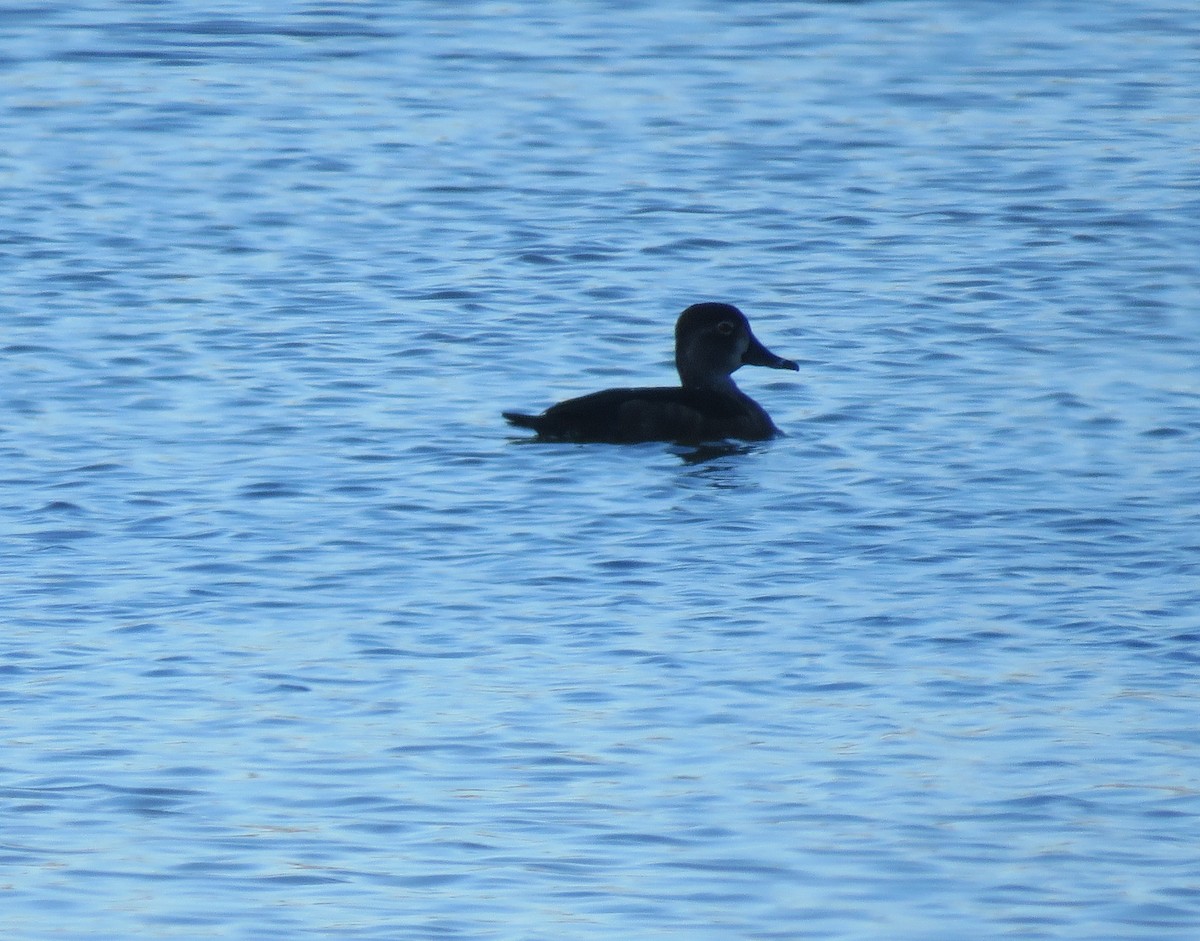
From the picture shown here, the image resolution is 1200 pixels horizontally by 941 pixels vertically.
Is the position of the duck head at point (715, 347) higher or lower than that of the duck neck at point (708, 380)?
higher

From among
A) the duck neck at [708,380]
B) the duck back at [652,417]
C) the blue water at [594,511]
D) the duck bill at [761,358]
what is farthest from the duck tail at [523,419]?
the duck bill at [761,358]

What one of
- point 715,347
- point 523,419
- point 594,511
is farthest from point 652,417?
point 594,511

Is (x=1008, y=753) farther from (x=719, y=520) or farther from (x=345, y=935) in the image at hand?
(x=719, y=520)

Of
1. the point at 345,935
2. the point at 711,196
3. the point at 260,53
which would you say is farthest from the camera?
the point at 260,53

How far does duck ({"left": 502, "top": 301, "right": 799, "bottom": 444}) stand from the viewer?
11.7 metres

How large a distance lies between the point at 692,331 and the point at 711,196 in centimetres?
435

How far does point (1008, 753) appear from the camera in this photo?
24.8 ft

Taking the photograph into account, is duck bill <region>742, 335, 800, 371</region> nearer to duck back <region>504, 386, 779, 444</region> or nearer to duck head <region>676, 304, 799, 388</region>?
duck head <region>676, 304, 799, 388</region>

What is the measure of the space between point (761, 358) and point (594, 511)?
2696mm

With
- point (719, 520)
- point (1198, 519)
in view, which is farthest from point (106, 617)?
point (1198, 519)

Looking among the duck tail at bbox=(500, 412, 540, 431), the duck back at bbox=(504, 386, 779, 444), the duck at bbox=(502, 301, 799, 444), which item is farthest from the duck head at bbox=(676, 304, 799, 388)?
the duck tail at bbox=(500, 412, 540, 431)

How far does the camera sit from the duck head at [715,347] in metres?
12.9

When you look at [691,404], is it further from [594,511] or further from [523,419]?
[594,511]

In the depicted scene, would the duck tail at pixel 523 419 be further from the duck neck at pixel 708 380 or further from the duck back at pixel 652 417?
the duck neck at pixel 708 380
